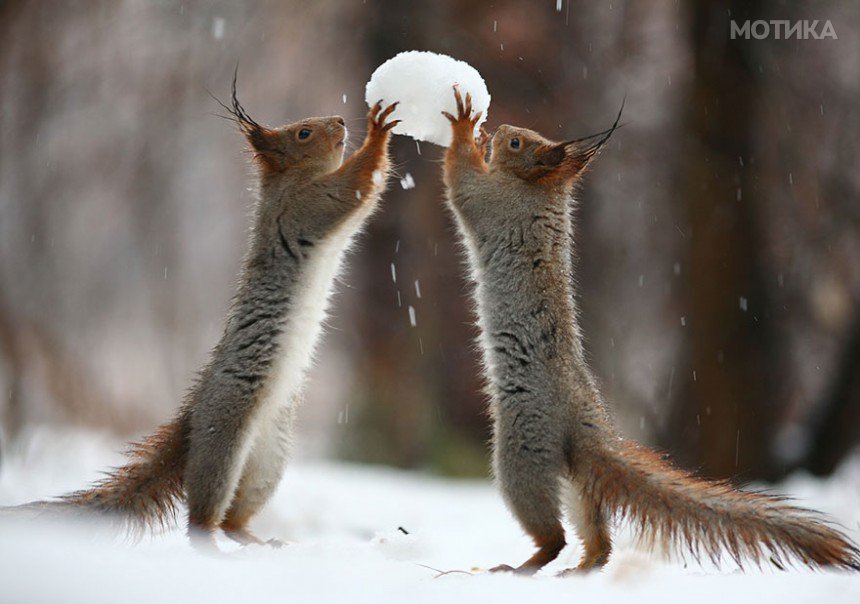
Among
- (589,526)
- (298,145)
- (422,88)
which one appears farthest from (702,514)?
(298,145)

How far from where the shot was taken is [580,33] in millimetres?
11281

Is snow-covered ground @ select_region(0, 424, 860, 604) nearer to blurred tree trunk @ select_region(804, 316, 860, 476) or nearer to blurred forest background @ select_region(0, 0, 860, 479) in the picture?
blurred tree trunk @ select_region(804, 316, 860, 476)

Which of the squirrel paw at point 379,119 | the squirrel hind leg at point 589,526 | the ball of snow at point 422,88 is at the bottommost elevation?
the squirrel hind leg at point 589,526


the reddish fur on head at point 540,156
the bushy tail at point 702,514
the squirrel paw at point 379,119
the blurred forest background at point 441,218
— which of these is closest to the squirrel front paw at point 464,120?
the reddish fur on head at point 540,156

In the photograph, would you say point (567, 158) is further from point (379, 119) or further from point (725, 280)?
point (725, 280)

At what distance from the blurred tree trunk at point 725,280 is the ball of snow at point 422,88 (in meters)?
5.47

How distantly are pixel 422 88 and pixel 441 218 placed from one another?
5830 mm

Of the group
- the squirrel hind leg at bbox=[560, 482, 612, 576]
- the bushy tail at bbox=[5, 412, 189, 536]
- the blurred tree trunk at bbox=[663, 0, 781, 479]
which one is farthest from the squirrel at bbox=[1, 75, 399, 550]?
the blurred tree trunk at bbox=[663, 0, 781, 479]

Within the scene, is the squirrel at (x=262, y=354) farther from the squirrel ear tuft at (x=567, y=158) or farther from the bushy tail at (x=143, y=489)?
the squirrel ear tuft at (x=567, y=158)

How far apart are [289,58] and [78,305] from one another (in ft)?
12.4

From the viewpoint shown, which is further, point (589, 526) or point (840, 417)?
point (840, 417)

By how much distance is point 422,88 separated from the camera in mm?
5121

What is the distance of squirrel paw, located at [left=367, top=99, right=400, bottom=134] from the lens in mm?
5309

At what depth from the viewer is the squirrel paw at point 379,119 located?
17.4 feet
